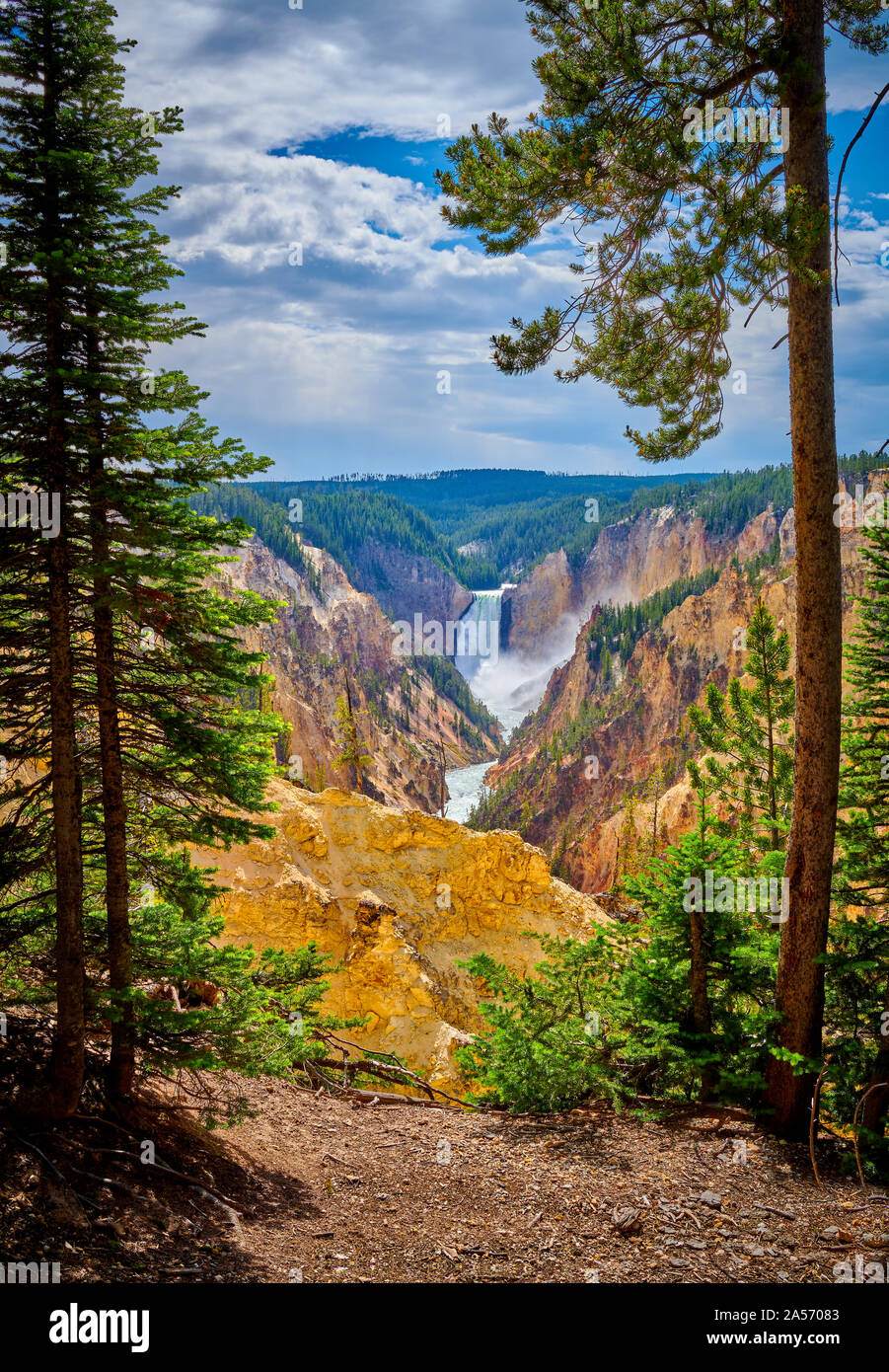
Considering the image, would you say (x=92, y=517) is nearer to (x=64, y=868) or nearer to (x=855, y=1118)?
(x=64, y=868)

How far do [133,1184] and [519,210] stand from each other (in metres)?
7.69

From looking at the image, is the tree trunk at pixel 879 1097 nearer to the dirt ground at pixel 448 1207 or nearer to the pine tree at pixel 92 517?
the dirt ground at pixel 448 1207

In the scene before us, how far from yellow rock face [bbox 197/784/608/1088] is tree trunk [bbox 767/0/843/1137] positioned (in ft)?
41.2

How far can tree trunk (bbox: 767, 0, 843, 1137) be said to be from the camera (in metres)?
6.51

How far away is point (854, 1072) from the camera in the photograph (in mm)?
6531

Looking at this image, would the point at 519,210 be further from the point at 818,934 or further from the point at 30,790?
the point at 818,934

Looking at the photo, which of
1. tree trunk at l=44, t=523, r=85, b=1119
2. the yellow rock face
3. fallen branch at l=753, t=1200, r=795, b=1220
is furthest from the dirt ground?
the yellow rock face

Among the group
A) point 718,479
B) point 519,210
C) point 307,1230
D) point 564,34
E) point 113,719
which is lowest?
point 307,1230

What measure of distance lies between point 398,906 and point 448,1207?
766 inches

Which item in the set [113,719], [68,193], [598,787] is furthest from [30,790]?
[598,787]

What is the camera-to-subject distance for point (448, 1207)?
6.07m

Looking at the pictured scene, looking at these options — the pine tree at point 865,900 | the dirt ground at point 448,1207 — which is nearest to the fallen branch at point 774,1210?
the dirt ground at point 448,1207

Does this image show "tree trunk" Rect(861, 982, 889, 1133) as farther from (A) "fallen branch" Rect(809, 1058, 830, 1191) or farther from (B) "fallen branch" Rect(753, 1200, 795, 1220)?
(B) "fallen branch" Rect(753, 1200, 795, 1220)
